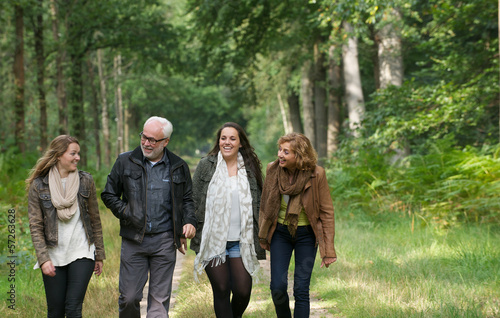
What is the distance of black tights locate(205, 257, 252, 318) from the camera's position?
5.00m

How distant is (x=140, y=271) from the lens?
466 cm

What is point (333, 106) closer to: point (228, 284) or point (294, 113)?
point (294, 113)

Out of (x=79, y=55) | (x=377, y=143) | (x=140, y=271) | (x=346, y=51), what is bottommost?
(x=140, y=271)

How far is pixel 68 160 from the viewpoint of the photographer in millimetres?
4500

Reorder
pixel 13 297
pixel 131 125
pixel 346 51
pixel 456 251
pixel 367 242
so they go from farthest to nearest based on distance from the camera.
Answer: pixel 131 125
pixel 346 51
pixel 367 242
pixel 456 251
pixel 13 297

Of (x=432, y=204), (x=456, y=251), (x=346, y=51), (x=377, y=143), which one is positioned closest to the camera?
(x=456, y=251)

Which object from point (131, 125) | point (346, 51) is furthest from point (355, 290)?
point (131, 125)

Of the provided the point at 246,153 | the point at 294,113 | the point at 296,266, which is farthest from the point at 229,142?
the point at 294,113

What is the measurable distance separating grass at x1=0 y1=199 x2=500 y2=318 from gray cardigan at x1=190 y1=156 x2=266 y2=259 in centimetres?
113

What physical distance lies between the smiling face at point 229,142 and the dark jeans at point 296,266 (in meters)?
0.87

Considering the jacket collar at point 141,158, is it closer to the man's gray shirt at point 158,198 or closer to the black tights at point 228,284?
the man's gray shirt at point 158,198

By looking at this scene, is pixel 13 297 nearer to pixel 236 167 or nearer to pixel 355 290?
pixel 236 167

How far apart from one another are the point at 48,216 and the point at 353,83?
13880 mm

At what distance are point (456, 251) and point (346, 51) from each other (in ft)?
34.7
